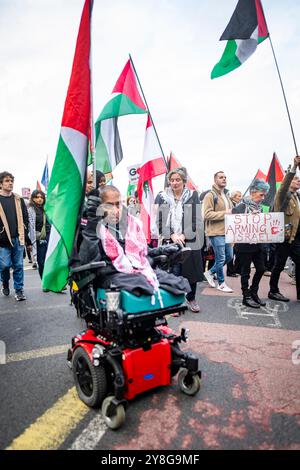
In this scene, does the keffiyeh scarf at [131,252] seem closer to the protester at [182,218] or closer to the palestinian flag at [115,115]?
the protester at [182,218]

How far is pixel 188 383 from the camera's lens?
2342 mm

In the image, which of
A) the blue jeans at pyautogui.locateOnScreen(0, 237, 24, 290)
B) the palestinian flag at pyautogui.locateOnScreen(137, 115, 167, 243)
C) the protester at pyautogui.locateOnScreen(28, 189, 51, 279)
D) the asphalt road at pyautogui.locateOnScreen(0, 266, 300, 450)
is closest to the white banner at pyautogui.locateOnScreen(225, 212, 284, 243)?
the asphalt road at pyautogui.locateOnScreen(0, 266, 300, 450)

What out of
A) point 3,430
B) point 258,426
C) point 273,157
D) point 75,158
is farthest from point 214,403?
point 273,157

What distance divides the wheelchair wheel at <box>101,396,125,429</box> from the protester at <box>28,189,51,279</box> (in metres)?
4.30

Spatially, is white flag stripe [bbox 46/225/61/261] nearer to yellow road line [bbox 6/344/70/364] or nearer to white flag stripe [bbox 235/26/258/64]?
yellow road line [bbox 6/344/70/364]

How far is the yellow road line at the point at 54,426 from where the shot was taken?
1801 millimetres

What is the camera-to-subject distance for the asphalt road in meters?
1.83

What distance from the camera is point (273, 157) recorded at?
949 cm

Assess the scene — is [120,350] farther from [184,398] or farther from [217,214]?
[217,214]

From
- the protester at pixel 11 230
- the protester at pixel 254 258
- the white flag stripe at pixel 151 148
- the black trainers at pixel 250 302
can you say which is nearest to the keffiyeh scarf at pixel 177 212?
the white flag stripe at pixel 151 148

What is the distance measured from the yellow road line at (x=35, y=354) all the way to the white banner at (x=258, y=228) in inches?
119

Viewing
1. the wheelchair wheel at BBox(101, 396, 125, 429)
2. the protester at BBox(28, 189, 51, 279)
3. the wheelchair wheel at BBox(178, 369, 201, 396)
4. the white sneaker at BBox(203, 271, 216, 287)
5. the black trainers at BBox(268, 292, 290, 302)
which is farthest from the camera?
the white sneaker at BBox(203, 271, 216, 287)

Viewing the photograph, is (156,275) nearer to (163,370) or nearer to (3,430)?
(163,370)

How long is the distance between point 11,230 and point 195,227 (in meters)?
3.33
